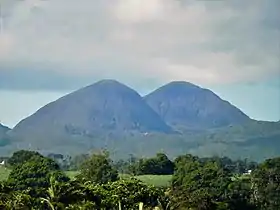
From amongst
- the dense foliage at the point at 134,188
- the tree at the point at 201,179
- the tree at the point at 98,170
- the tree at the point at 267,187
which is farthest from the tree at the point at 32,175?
the tree at the point at 267,187

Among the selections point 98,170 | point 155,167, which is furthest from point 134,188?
point 155,167

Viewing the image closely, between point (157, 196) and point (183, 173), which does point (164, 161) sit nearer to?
point (183, 173)

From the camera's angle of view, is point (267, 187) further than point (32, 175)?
No

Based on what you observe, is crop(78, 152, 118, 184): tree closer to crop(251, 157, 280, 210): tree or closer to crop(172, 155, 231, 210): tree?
crop(172, 155, 231, 210): tree

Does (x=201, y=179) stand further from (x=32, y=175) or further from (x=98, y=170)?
(x=32, y=175)

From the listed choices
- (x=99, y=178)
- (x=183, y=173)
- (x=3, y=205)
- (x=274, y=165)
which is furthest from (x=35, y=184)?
(x=3, y=205)
